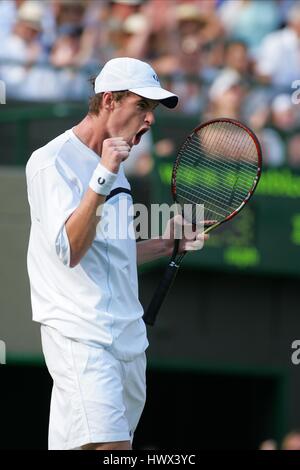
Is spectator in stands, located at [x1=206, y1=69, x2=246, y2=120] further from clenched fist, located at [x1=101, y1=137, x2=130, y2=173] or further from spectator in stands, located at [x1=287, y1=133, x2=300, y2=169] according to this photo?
clenched fist, located at [x1=101, y1=137, x2=130, y2=173]

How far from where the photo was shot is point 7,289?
896cm

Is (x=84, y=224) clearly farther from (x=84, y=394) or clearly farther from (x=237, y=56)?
(x=237, y=56)

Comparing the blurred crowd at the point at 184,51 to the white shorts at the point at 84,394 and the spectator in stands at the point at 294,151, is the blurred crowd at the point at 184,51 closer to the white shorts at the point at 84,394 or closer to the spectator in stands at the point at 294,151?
the spectator in stands at the point at 294,151

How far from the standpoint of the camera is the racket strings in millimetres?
5082

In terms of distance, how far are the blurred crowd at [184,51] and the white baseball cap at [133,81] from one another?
471 cm

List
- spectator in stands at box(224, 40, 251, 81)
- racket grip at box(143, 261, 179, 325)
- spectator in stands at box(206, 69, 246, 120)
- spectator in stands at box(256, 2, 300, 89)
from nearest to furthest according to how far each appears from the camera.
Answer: racket grip at box(143, 261, 179, 325) → spectator in stands at box(206, 69, 246, 120) → spectator in stands at box(224, 40, 251, 81) → spectator in stands at box(256, 2, 300, 89)

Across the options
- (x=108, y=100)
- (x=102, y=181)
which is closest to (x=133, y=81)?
(x=108, y=100)

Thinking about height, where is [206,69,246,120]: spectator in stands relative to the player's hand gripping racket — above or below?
above

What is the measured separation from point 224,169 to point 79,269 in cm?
158

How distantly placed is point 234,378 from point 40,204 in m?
6.20

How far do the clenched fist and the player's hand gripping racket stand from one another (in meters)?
0.71

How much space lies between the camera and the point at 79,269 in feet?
14.3

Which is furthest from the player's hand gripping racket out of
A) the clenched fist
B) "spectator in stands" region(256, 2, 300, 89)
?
"spectator in stands" region(256, 2, 300, 89)
